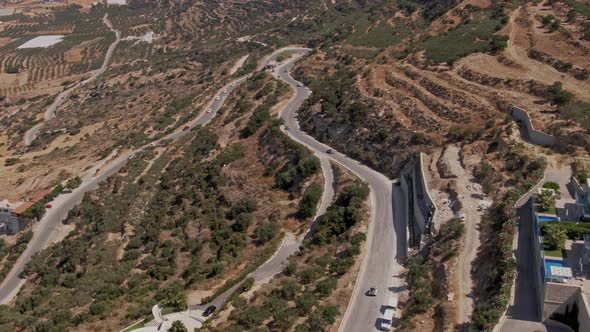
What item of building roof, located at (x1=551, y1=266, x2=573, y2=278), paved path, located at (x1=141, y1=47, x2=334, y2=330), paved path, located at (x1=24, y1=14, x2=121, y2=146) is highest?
building roof, located at (x1=551, y1=266, x2=573, y2=278)

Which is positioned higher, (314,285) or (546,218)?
(546,218)

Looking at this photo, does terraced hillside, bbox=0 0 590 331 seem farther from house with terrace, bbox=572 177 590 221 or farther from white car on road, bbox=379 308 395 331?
house with terrace, bbox=572 177 590 221

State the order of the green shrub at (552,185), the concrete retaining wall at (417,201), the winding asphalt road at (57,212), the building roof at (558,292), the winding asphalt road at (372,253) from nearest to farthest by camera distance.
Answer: the building roof at (558,292)
the winding asphalt road at (372,253)
the green shrub at (552,185)
the concrete retaining wall at (417,201)
the winding asphalt road at (57,212)

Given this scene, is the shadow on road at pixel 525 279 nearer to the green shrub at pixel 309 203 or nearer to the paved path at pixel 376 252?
the paved path at pixel 376 252

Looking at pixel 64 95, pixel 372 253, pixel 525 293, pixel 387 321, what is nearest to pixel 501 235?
pixel 525 293

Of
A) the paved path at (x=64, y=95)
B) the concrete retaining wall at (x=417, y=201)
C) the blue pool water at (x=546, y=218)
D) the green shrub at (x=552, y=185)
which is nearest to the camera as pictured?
the blue pool water at (x=546, y=218)

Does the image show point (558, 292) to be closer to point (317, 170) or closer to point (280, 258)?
point (280, 258)

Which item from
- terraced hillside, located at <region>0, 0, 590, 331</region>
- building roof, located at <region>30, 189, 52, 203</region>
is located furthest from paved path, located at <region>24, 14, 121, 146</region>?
building roof, located at <region>30, 189, 52, 203</region>

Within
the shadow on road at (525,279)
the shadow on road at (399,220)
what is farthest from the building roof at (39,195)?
the shadow on road at (525,279)

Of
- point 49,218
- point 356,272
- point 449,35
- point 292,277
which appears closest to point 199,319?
point 292,277
